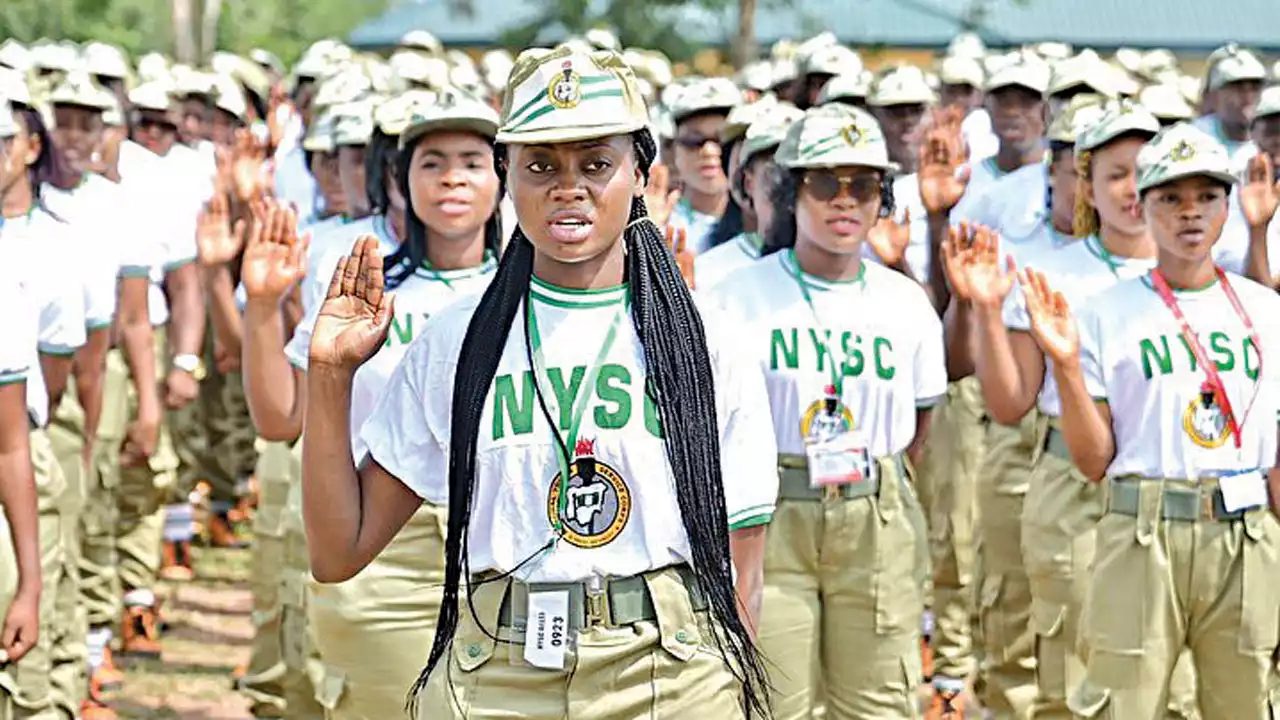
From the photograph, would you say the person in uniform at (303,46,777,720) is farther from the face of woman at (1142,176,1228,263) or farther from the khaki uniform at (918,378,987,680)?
the khaki uniform at (918,378,987,680)

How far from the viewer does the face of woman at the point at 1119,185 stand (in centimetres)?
816

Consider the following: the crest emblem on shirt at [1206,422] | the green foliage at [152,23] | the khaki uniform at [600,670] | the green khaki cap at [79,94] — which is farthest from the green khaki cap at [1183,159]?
the green foliage at [152,23]

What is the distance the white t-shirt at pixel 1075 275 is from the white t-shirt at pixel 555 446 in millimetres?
3709

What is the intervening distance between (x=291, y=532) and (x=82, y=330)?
42.2 inches

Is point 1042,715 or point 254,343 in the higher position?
point 254,343

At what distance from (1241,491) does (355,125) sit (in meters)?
3.84

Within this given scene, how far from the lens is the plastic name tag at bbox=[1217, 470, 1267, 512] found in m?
6.91

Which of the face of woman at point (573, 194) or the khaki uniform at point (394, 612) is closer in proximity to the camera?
the face of woman at point (573, 194)

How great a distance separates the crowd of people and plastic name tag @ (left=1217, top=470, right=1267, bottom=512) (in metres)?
0.01

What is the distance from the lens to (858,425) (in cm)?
724

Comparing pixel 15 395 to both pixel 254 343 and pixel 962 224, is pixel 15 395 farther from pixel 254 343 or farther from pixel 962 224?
pixel 962 224

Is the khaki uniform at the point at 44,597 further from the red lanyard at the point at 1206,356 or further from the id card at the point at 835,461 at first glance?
the red lanyard at the point at 1206,356

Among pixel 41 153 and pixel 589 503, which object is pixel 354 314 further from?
pixel 41 153

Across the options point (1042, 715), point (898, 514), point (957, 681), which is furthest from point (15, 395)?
point (957, 681)
